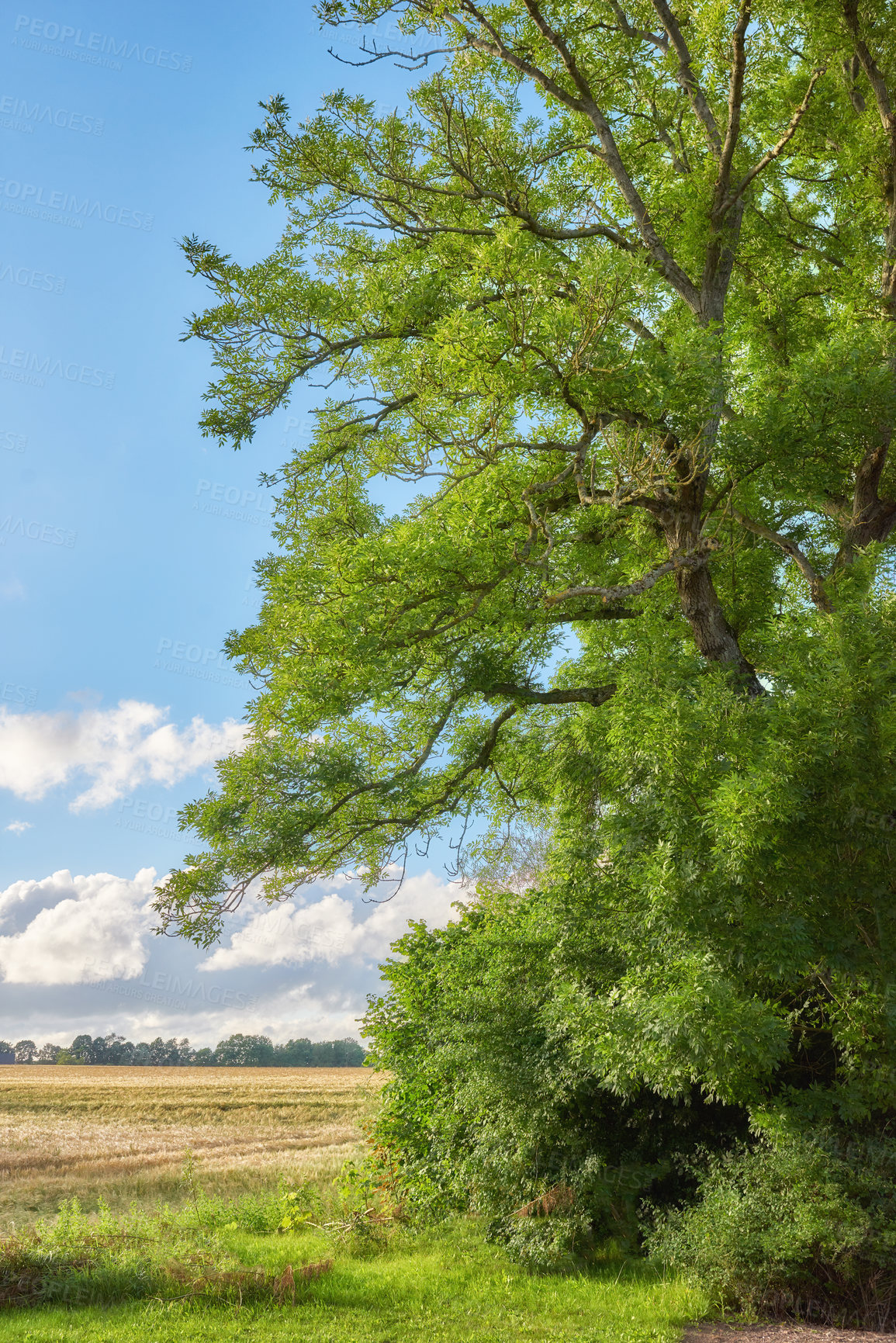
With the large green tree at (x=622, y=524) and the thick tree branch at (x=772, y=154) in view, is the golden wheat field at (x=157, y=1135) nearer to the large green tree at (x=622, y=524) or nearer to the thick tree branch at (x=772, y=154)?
the large green tree at (x=622, y=524)

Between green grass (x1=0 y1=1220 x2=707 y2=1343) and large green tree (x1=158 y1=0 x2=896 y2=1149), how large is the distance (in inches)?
72.0

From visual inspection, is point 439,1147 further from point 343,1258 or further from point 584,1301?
point 584,1301

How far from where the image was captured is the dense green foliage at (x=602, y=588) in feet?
27.6

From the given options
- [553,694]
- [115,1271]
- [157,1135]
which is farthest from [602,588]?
[157,1135]

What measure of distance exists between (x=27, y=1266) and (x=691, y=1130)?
6.88 m

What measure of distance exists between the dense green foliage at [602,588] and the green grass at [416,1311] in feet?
2.12

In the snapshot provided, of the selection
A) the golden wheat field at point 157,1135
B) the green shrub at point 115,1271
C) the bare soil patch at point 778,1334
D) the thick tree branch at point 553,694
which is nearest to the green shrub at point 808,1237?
the bare soil patch at point 778,1334

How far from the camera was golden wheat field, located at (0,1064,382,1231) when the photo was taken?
13.1 m

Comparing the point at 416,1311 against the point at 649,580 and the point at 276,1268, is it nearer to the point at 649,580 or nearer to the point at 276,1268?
the point at 276,1268

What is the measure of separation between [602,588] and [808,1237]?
23.0 ft

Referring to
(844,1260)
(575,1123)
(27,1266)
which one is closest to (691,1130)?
(575,1123)

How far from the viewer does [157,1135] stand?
728 inches

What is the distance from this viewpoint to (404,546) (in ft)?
34.8

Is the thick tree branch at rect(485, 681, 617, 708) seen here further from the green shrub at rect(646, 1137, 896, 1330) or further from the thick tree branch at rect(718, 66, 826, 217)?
the thick tree branch at rect(718, 66, 826, 217)
